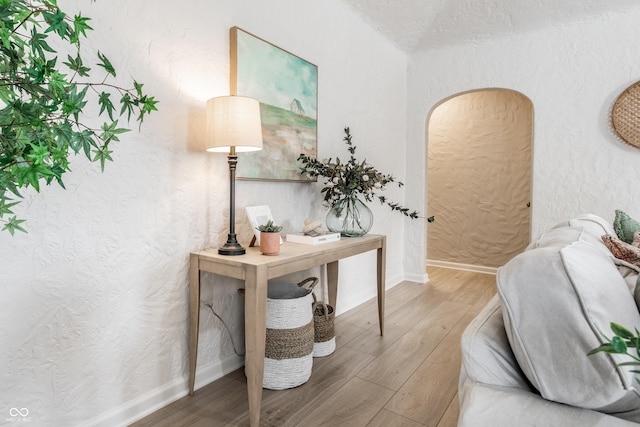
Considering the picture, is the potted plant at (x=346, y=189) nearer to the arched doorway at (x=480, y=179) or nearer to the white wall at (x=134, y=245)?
the white wall at (x=134, y=245)

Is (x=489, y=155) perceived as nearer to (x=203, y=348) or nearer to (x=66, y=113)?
(x=203, y=348)

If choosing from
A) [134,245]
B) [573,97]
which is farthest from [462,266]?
[134,245]

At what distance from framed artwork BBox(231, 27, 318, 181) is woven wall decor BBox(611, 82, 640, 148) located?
2512 millimetres

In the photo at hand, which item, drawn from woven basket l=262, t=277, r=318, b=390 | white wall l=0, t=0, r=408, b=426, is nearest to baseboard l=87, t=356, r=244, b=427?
white wall l=0, t=0, r=408, b=426

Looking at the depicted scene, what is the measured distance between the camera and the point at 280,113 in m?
2.22

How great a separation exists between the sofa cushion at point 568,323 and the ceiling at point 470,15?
275cm

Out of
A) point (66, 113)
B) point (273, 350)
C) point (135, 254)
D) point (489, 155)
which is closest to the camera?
point (66, 113)

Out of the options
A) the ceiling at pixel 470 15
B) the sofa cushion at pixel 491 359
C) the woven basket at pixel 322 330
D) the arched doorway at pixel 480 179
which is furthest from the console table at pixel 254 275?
the arched doorway at pixel 480 179

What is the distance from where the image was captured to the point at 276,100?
218 cm

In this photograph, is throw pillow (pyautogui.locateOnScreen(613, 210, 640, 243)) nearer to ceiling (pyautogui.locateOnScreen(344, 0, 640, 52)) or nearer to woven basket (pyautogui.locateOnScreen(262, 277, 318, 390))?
woven basket (pyautogui.locateOnScreen(262, 277, 318, 390))

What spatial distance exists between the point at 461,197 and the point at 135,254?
4.02 m

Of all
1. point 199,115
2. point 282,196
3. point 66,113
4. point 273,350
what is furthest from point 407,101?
point 66,113

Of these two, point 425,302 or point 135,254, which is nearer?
point 135,254

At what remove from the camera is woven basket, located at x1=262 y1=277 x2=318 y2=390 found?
69.8 inches
